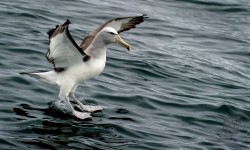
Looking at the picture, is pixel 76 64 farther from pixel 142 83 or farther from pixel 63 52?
pixel 142 83

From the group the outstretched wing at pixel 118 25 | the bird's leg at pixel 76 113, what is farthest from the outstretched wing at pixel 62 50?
the outstretched wing at pixel 118 25

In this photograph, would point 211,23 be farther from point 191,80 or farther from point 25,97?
point 25,97

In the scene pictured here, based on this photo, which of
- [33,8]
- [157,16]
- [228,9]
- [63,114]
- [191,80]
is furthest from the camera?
[228,9]

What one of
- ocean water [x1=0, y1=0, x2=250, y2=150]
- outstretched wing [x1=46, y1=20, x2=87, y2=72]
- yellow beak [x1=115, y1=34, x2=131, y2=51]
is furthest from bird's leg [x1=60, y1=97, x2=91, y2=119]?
yellow beak [x1=115, y1=34, x2=131, y2=51]

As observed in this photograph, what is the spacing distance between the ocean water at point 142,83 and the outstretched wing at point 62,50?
0.82 metres

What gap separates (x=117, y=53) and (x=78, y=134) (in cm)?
571

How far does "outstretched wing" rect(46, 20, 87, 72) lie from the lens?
10786mm

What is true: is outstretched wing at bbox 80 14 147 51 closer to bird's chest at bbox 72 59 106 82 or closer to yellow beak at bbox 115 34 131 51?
yellow beak at bbox 115 34 131 51

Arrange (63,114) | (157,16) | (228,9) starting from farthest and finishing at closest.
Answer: (228,9)
(157,16)
(63,114)

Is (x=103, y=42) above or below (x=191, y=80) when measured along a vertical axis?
above

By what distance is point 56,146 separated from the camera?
10133 millimetres

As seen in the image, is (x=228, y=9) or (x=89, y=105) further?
(x=228, y=9)

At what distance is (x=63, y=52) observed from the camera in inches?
452

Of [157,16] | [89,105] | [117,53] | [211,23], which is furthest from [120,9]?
[89,105]
